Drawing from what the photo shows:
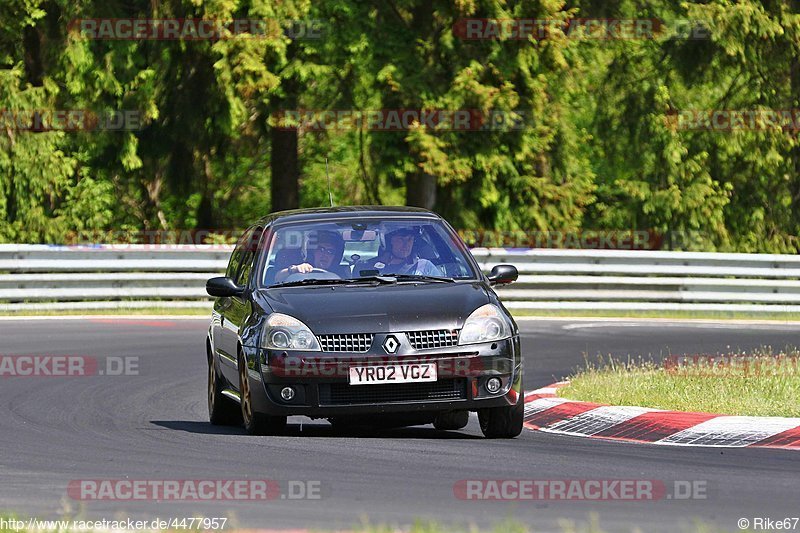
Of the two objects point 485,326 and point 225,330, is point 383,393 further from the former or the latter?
point 225,330

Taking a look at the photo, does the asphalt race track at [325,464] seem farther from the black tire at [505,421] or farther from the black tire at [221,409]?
the black tire at [221,409]

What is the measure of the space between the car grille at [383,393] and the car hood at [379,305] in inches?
13.8

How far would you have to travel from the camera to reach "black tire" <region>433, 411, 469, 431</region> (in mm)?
11750

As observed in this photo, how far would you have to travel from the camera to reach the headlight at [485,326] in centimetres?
1031

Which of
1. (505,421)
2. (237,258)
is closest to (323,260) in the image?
(237,258)

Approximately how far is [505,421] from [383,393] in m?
0.93

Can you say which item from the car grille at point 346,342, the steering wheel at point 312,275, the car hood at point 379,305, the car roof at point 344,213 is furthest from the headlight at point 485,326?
the car roof at point 344,213

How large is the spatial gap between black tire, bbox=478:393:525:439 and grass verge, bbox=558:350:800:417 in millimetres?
1545

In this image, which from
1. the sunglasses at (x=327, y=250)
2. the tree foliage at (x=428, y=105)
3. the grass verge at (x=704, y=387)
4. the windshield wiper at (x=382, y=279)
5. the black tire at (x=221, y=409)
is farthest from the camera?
the tree foliage at (x=428, y=105)

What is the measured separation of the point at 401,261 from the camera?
11336mm

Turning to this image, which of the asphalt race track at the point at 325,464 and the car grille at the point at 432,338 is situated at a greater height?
the car grille at the point at 432,338

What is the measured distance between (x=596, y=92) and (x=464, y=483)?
30.3 metres

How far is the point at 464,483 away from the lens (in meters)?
8.39

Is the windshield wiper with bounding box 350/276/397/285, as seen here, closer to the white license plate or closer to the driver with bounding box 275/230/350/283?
the driver with bounding box 275/230/350/283
